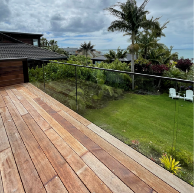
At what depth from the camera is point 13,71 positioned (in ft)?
16.3

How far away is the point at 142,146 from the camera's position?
172 cm

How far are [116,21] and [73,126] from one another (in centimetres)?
1379

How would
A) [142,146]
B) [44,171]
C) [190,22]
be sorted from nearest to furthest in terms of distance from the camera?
[44,171], [142,146], [190,22]

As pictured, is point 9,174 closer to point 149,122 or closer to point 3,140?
point 3,140

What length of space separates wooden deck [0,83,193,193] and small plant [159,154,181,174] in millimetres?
70

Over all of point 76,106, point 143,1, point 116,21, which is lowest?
point 76,106

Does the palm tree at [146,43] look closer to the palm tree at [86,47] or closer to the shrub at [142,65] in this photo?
the shrub at [142,65]

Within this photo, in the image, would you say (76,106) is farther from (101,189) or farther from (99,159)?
(101,189)

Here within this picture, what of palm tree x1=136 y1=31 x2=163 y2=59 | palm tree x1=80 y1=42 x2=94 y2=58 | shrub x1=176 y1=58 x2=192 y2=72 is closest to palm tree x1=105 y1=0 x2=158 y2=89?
palm tree x1=136 y1=31 x2=163 y2=59

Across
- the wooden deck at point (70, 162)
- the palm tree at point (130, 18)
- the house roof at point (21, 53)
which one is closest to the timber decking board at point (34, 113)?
the wooden deck at point (70, 162)

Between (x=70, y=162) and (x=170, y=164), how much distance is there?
42.3 inches

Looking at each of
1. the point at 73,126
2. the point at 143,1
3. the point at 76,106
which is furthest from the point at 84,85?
the point at 143,1

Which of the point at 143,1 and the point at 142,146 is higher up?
the point at 143,1

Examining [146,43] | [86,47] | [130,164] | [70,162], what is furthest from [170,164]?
[86,47]
